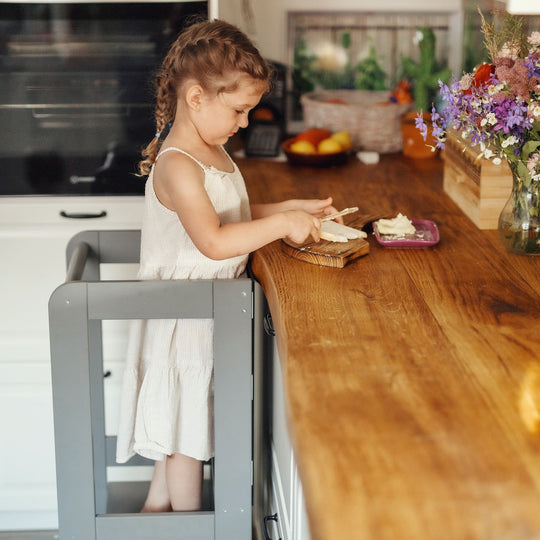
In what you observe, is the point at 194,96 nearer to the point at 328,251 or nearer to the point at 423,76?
the point at 328,251

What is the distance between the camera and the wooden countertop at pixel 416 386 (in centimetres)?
81

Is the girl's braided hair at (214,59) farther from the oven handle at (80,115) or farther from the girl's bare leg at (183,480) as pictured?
the girl's bare leg at (183,480)

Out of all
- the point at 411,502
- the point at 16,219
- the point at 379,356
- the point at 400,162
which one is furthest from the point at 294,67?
the point at 411,502

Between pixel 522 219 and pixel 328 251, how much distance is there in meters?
0.38

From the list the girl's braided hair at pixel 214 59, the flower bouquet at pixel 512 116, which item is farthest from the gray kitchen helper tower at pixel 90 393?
the flower bouquet at pixel 512 116

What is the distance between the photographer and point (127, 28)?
2107mm

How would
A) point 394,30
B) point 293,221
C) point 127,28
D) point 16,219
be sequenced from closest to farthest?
point 293,221 < point 127,28 < point 16,219 < point 394,30

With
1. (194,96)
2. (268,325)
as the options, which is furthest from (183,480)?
(194,96)

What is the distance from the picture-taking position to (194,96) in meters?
1.63

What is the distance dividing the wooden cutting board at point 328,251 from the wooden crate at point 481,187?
33cm

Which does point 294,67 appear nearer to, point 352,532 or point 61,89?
point 61,89

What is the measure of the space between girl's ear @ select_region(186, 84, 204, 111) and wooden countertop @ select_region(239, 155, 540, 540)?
0.33 meters

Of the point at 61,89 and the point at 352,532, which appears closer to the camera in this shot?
the point at 352,532

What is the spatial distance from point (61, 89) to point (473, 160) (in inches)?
42.7
